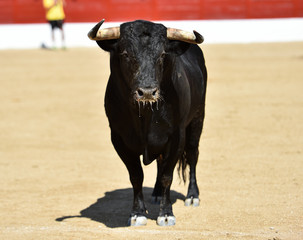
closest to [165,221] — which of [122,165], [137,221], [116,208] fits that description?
[137,221]

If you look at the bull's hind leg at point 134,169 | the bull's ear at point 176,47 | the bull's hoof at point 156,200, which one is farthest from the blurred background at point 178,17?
the bull's ear at point 176,47

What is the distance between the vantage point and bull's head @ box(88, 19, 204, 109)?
425cm

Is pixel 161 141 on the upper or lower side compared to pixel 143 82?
lower

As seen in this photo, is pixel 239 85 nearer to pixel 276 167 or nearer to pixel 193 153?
pixel 276 167

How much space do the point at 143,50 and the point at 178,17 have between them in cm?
1522

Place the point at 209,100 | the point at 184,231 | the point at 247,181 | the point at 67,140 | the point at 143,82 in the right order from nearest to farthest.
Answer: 1. the point at 143,82
2. the point at 184,231
3. the point at 247,181
4. the point at 67,140
5. the point at 209,100

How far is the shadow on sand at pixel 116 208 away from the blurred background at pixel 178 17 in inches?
521

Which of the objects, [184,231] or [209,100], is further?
[209,100]

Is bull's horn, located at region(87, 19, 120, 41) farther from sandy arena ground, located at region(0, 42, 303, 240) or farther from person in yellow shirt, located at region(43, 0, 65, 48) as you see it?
person in yellow shirt, located at region(43, 0, 65, 48)

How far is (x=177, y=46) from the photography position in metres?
4.65

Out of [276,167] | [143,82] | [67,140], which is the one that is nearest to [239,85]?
[67,140]

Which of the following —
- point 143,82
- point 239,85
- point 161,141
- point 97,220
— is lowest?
point 239,85

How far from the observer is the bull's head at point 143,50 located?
167 inches

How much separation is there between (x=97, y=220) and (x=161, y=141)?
0.77 metres
